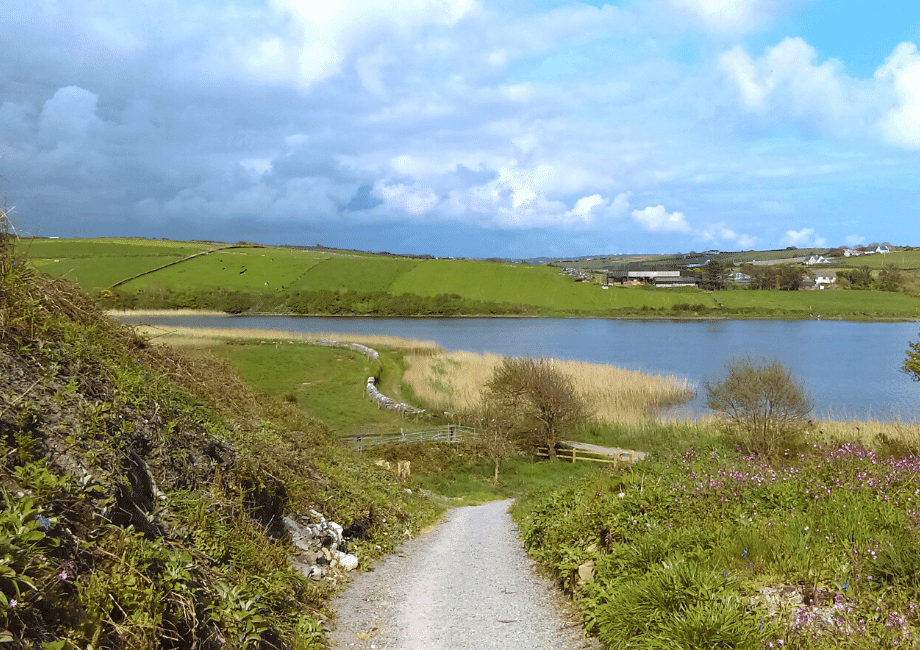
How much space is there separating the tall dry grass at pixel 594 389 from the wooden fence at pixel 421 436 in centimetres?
459

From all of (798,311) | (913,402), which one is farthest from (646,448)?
(798,311)

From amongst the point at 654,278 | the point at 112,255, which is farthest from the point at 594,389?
the point at 654,278

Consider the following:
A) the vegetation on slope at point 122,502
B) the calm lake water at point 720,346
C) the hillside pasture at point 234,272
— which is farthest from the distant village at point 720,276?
the vegetation on slope at point 122,502

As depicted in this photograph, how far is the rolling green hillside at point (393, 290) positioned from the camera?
409ft

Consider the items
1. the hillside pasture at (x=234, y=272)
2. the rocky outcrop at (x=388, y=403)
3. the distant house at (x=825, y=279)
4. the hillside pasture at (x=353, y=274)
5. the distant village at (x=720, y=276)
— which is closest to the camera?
the rocky outcrop at (x=388, y=403)

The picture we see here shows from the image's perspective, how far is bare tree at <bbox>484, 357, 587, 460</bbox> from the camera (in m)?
30.8

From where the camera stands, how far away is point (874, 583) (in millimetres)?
5176

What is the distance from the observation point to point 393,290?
5738 inches

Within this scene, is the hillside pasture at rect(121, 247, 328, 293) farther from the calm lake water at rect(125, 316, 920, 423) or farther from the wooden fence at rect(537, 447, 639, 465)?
the wooden fence at rect(537, 447, 639, 465)

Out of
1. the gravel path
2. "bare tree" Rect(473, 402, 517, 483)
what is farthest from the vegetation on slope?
"bare tree" Rect(473, 402, 517, 483)

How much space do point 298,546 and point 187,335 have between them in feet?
194

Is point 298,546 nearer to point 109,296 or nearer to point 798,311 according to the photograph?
point 109,296

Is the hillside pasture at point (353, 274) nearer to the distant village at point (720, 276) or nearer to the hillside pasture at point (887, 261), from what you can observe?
the distant village at point (720, 276)

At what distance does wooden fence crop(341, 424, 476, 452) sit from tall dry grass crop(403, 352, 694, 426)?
4.59 m
